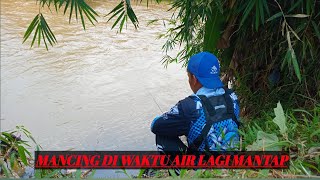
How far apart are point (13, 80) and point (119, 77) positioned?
138 cm

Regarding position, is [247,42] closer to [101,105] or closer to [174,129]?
[174,129]

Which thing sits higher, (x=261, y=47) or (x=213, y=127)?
(x=261, y=47)

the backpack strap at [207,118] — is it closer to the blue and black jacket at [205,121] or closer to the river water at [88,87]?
the blue and black jacket at [205,121]

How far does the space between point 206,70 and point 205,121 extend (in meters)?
0.21

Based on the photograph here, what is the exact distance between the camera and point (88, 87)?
5859 mm

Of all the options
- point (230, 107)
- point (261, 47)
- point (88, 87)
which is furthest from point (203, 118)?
point (88, 87)

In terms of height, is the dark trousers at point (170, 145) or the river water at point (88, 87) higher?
the dark trousers at point (170, 145)

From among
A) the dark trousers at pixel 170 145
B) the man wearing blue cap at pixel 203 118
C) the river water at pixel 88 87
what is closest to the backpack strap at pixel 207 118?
the man wearing blue cap at pixel 203 118

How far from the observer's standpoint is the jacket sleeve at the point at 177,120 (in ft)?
5.61

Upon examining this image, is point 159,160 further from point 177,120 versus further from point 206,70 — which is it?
point 206,70

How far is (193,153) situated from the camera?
176 centimetres

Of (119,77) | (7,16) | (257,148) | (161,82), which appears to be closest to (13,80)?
(119,77)

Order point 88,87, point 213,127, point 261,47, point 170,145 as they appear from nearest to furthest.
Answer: point 213,127 → point 170,145 → point 261,47 → point 88,87

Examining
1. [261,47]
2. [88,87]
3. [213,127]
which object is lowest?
[88,87]
